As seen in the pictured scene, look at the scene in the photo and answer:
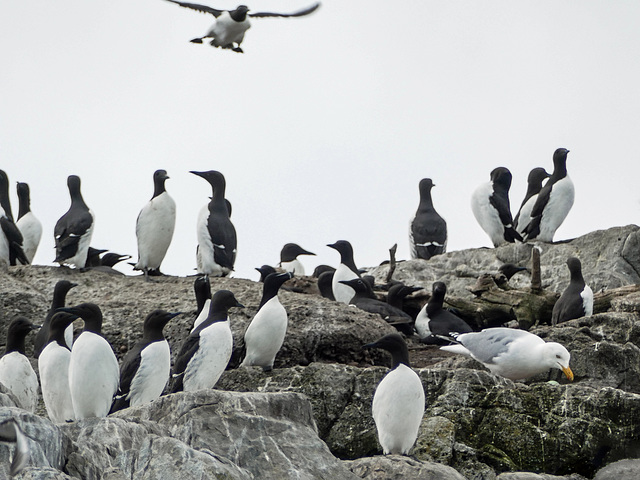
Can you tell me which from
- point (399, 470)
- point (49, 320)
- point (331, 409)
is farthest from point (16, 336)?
point (399, 470)

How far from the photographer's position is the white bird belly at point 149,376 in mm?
9406

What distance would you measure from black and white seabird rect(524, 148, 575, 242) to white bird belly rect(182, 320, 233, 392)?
28.7 feet

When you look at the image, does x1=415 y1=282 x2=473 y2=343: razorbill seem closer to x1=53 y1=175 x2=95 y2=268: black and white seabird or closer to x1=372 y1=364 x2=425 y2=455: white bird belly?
x1=372 y1=364 x2=425 y2=455: white bird belly

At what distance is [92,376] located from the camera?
877 cm

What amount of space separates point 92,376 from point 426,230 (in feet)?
35.4

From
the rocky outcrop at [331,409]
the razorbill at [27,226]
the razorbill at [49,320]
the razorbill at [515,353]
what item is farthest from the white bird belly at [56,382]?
the razorbill at [27,226]

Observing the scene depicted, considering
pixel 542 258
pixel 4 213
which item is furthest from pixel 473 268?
pixel 4 213

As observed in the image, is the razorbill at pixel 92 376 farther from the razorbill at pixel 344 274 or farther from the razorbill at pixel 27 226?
the razorbill at pixel 27 226

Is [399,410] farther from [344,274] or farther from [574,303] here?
[344,274]

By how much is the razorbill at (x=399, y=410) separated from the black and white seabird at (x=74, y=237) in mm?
6639

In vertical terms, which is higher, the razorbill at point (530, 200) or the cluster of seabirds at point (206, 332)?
the razorbill at point (530, 200)

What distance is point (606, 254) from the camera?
16.6 meters

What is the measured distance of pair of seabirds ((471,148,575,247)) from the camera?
1742 cm

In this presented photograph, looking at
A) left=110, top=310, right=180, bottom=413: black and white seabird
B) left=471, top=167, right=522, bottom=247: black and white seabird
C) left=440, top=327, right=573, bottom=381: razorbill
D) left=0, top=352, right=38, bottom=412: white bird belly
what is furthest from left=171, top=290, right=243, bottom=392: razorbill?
left=471, top=167, right=522, bottom=247: black and white seabird
